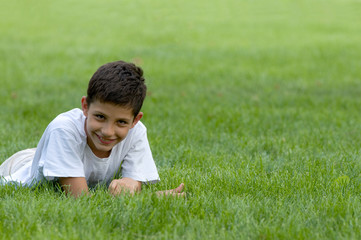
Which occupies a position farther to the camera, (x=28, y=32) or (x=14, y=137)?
(x=28, y=32)

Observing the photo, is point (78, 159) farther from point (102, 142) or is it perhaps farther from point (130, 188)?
point (130, 188)

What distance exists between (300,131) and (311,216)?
2.92m

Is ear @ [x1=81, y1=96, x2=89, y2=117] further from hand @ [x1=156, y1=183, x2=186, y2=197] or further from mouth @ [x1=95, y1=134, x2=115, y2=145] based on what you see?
hand @ [x1=156, y1=183, x2=186, y2=197]

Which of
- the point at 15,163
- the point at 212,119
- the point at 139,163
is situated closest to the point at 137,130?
the point at 139,163

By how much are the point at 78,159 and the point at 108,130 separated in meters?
0.33

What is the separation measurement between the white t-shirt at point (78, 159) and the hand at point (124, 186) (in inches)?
2.4

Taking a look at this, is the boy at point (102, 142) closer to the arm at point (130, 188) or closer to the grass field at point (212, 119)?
the arm at point (130, 188)

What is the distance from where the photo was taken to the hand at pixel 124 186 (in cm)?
341

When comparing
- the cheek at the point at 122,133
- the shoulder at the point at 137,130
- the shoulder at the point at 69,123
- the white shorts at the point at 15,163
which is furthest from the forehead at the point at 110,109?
the white shorts at the point at 15,163

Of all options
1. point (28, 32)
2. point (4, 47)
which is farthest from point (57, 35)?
point (4, 47)

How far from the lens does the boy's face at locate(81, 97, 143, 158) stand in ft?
11.0

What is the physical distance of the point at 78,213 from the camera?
9.66ft

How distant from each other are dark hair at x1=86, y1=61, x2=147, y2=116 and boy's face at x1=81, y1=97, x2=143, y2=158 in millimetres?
41

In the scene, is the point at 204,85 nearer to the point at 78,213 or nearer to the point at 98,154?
the point at 98,154
